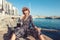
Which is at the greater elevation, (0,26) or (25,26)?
(25,26)

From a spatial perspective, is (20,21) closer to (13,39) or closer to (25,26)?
(25,26)

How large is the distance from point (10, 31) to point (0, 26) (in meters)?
10.1

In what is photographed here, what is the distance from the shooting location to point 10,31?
5.89 m

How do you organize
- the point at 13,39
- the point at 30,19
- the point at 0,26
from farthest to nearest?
the point at 0,26 < the point at 30,19 < the point at 13,39

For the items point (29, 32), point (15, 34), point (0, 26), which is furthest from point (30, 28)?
point (0, 26)

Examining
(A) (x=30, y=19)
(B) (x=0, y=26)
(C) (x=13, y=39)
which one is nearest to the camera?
(C) (x=13, y=39)

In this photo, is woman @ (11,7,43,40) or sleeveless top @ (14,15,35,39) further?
sleeveless top @ (14,15,35,39)

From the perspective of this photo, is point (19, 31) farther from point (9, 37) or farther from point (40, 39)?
point (40, 39)

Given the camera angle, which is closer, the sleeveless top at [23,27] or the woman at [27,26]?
the woman at [27,26]

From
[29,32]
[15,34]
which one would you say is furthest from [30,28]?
[15,34]

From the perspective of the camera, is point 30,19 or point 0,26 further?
point 0,26

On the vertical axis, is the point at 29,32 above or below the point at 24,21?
below

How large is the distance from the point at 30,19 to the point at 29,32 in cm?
48

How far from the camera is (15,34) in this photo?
19.3ft
